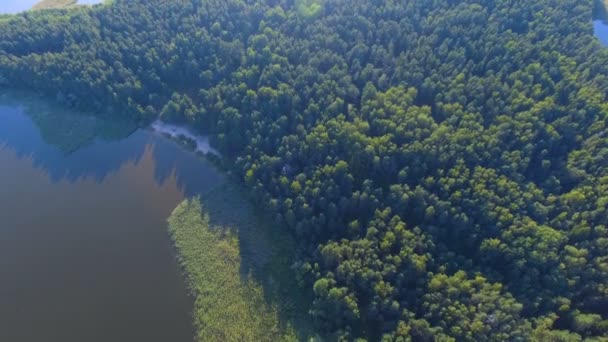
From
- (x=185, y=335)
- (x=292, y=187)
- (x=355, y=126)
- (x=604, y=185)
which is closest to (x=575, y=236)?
(x=604, y=185)

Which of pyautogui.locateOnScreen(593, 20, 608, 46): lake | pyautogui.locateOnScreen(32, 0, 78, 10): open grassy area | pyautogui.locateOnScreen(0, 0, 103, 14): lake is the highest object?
pyautogui.locateOnScreen(593, 20, 608, 46): lake

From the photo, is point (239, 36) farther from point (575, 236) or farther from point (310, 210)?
point (575, 236)

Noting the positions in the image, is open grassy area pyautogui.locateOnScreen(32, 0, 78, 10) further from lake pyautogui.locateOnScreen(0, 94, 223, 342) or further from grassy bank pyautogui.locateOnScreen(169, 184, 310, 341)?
grassy bank pyautogui.locateOnScreen(169, 184, 310, 341)

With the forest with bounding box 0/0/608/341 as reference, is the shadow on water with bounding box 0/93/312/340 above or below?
below

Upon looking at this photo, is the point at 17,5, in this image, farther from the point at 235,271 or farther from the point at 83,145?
the point at 235,271

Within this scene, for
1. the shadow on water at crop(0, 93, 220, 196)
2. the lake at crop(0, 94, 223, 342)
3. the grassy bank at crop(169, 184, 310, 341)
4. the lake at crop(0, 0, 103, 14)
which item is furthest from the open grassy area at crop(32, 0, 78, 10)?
the grassy bank at crop(169, 184, 310, 341)
